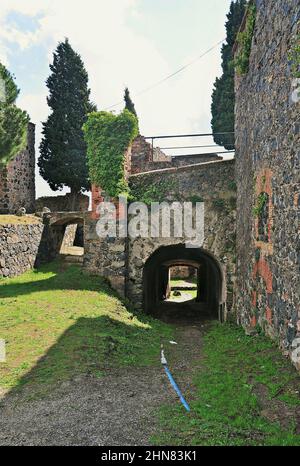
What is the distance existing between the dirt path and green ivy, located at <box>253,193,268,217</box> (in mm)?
3839

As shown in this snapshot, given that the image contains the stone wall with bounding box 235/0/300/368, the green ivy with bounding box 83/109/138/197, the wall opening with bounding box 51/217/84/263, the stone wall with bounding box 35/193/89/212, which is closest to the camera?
the stone wall with bounding box 235/0/300/368

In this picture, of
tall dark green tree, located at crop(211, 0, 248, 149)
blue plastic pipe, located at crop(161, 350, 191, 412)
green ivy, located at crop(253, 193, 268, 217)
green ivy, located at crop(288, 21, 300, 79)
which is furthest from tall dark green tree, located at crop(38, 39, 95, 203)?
green ivy, located at crop(288, 21, 300, 79)

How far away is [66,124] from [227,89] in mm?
11198

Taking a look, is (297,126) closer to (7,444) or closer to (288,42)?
(288,42)

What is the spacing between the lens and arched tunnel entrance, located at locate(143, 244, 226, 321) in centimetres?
1290

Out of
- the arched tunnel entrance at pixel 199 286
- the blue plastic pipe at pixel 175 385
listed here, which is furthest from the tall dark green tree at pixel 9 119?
the blue plastic pipe at pixel 175 385

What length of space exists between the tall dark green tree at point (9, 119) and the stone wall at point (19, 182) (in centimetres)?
623

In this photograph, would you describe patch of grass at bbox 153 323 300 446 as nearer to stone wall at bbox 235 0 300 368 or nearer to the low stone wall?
stone wall at bbox 235 0 300 368

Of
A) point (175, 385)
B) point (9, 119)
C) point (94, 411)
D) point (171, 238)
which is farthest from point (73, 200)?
point (94, 411)

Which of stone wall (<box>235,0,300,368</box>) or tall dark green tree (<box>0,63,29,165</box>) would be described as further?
tall dark green tree (<box>0,63,29,165</box>)

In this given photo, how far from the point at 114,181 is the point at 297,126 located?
7.01m

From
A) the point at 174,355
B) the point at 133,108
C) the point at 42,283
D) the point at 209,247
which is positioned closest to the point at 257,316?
the point at 174,355

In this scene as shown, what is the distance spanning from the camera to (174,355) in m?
7.86

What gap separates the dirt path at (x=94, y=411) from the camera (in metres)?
4.10
